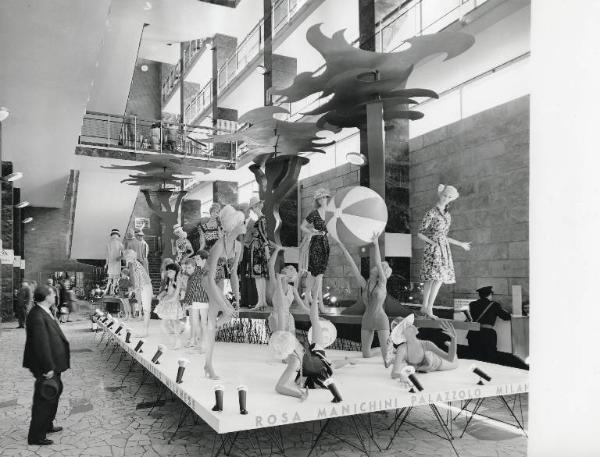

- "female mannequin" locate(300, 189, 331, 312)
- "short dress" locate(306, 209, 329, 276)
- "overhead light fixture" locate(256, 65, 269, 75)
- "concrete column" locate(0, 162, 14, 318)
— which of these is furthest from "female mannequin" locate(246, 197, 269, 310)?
"concrete column" locate(0, 162, 14, 318)

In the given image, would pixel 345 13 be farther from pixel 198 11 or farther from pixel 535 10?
pixel 535 10

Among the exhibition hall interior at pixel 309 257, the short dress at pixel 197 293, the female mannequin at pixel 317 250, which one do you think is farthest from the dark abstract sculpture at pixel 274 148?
the short dress at pixel 197 293

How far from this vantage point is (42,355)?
14.7ft

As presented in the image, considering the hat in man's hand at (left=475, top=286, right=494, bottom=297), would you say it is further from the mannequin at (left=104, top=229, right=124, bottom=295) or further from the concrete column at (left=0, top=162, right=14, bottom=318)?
the concrete column at (left=0, top=162, right=14, bottom=318)

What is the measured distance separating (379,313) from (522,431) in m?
1.72

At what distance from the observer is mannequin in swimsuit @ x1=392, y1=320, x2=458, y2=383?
4684 mm

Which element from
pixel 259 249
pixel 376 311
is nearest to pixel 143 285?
pixel 259 249

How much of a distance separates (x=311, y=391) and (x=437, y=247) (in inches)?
100

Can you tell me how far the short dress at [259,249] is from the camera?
7.99 meters

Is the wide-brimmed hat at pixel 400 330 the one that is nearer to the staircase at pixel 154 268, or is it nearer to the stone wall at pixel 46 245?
the staircase at pixel 154 268

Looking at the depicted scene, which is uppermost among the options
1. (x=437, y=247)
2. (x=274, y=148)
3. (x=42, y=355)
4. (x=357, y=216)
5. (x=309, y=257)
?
(x=274, y=148)

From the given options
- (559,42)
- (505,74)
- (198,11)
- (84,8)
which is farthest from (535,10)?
(198,11)

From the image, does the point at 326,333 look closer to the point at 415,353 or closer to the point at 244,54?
the point at 415,353

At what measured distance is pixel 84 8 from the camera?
7.67 m
